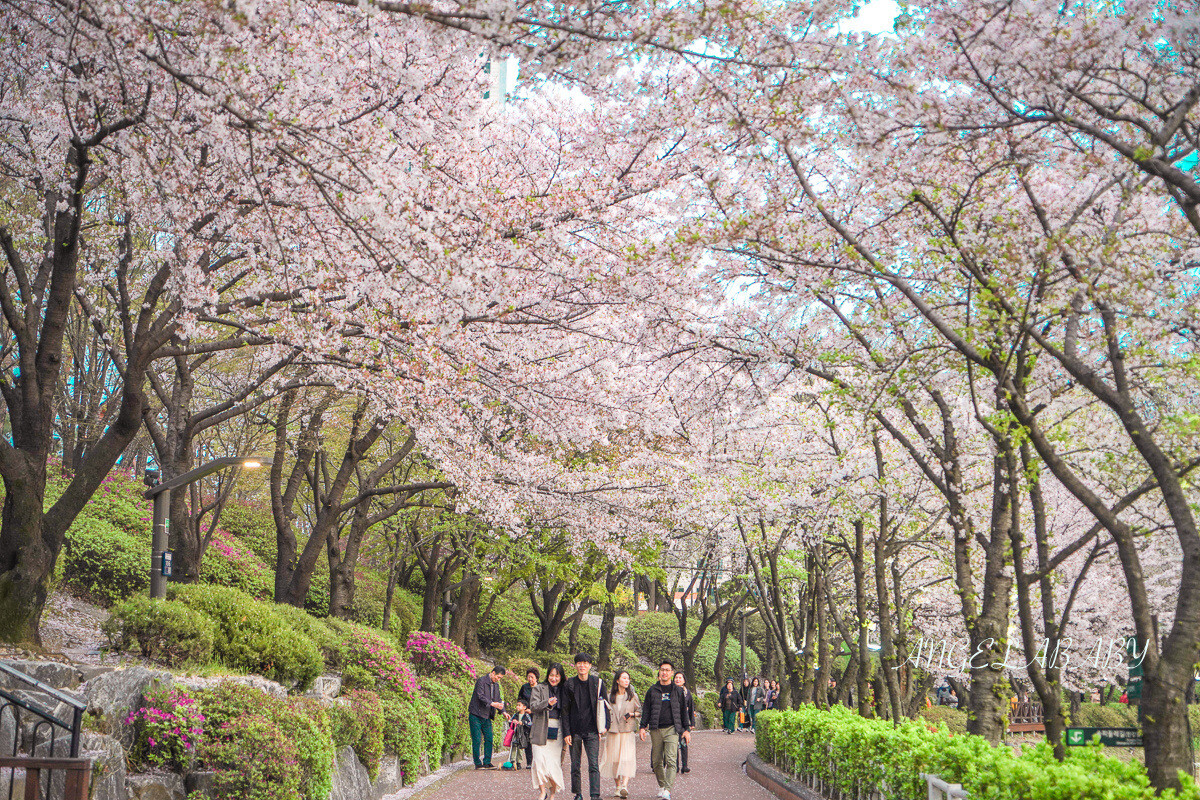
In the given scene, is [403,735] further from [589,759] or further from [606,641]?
[606,641]

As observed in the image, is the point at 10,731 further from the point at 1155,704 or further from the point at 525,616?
the point at 525,616

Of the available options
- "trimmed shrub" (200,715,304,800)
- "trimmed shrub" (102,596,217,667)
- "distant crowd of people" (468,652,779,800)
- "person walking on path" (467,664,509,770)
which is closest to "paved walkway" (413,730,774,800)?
"person walking on path" (467,664,509,770)

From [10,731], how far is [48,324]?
4.08m

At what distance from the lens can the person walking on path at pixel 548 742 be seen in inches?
419

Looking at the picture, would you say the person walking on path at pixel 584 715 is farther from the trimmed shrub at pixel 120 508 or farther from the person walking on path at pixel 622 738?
the trimmed shrub at pixel 120 508

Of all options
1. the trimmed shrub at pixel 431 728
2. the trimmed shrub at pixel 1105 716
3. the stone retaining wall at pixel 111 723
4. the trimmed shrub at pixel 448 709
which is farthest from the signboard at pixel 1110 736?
the trimmed shrub at pixel 1105 716

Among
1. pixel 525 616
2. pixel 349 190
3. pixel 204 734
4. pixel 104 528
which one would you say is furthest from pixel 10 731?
pixel 525 616

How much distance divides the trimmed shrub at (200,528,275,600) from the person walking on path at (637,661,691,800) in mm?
10019

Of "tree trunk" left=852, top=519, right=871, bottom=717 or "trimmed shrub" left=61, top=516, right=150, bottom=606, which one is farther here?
"trimmed shrub" left=61, top=516, right=150, bottom=606

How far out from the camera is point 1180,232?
25.2 ft

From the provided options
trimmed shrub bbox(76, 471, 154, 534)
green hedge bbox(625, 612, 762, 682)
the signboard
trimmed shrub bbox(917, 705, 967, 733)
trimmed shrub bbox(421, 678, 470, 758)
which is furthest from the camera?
green hedge bbox(625, 612, 762, 682)

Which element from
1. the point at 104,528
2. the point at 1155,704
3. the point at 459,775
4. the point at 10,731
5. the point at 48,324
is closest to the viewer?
the point at 1155,704

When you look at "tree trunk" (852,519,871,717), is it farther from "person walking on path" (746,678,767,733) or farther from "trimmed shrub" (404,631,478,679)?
"person walking on path" (746,678,767,733)

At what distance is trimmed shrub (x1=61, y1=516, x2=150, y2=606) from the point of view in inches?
668
